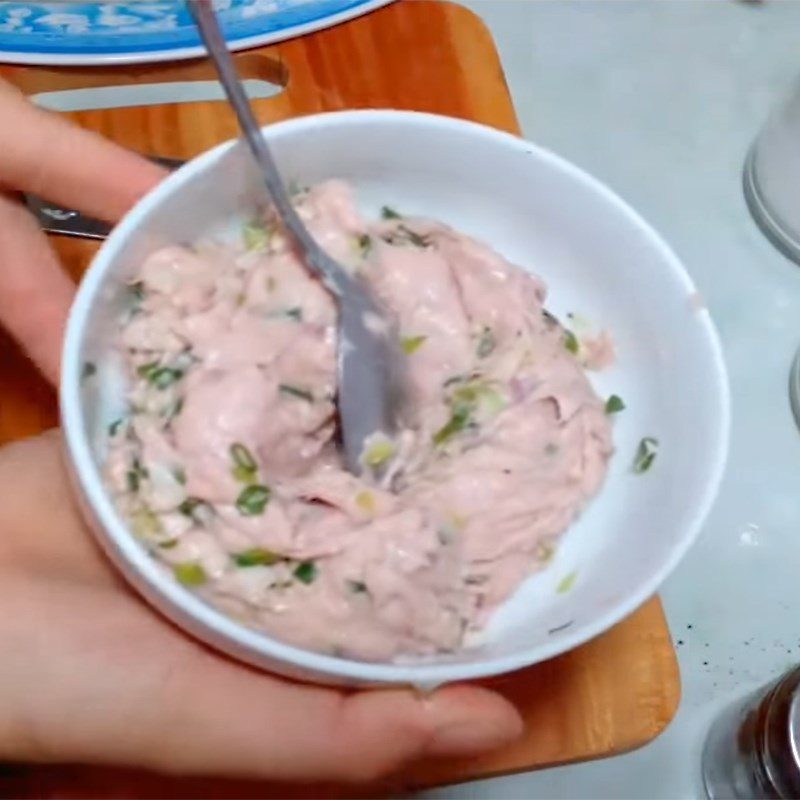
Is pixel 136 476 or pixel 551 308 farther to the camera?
pixel 551 308

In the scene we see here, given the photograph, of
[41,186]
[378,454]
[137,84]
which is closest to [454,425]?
[378,454]

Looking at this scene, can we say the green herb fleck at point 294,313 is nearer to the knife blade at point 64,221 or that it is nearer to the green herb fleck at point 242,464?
the green herb fleck at point 242,464

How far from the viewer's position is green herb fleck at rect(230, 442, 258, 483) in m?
0.54

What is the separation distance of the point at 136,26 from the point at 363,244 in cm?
37

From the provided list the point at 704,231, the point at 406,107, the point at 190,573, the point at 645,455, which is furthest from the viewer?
the point at 704,231

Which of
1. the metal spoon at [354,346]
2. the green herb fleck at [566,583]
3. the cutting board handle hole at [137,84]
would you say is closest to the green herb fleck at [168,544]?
the metal spoon at [354,346]

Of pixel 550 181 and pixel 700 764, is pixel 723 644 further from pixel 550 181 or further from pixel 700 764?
pixel 550 181

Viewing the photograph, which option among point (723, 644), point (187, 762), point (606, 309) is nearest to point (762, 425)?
point (723, 644)

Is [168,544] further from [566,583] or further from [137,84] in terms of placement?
[137,84]

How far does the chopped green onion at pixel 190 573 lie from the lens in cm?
53

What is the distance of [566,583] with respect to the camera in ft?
2.04

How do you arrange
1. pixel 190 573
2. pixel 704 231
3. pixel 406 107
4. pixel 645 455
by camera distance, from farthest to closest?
pixel 704 231 < pixel 406 107 < pixel 645 455 < pixel 190 573

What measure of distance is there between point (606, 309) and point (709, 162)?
0.40 meters

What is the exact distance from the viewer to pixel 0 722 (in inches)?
22.1
